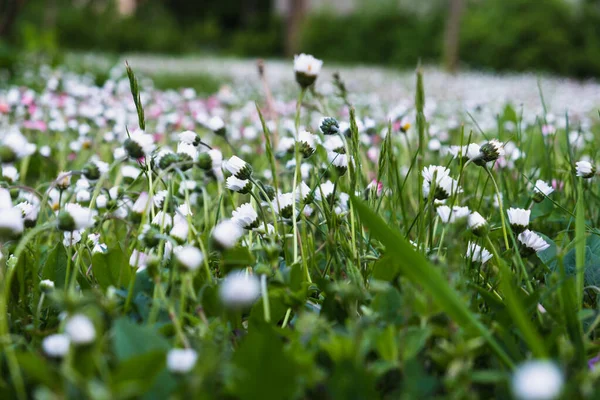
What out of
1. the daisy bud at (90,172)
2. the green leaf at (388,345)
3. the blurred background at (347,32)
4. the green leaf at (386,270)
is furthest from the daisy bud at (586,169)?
the blurred background at (347,32)

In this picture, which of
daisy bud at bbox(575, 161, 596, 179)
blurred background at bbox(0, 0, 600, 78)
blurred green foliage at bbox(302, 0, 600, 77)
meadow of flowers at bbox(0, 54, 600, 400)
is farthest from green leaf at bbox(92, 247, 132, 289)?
blurred green foliage at bbox(302, 0, 600, 77)

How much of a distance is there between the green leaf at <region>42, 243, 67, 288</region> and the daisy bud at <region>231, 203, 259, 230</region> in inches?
12.1

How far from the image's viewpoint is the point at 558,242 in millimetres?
1281

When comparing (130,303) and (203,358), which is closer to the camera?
(203,358)

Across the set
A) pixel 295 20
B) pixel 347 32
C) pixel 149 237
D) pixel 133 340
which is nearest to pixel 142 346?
pixel 133 340

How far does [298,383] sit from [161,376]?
0.14 metres

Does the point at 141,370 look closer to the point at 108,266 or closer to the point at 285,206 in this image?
the point at 108,266

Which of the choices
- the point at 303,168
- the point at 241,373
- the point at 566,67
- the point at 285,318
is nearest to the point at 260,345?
the point at 241,373

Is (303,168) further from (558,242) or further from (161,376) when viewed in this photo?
(161,376)

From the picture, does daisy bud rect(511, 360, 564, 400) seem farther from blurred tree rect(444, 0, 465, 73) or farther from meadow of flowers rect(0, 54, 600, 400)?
blurred tree rect(444, 0, 465, 73)

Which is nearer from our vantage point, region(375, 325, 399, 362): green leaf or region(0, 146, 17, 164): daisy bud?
region(375, 325, 399, 362): green leaf

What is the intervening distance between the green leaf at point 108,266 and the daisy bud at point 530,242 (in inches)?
25.5

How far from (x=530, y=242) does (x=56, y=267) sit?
81 cm

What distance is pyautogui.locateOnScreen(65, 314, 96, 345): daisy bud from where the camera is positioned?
580 mm
